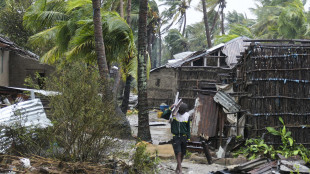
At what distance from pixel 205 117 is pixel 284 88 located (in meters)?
2.30

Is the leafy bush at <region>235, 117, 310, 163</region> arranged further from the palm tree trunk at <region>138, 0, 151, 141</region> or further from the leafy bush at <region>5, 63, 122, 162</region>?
the leafy bush at <region>5, 63, 122, 162</region>

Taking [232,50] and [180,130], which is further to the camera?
[232,50]

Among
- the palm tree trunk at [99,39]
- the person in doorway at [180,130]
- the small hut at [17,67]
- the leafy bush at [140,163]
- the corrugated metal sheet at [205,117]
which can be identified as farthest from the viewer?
the small hut at [17,67]

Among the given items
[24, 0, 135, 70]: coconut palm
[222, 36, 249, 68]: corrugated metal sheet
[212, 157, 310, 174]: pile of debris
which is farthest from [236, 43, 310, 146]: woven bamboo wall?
[222, 36, 249, 68]: corrugated metal sheet

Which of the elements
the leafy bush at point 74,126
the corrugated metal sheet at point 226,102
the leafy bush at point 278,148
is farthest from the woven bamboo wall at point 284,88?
the leafy bush at point 74,126

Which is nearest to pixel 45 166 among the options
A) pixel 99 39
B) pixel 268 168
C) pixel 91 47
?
pixel 268 168

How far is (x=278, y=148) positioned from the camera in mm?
9258

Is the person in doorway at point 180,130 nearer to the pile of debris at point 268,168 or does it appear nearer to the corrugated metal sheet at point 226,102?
the pile of debris at point 268,168

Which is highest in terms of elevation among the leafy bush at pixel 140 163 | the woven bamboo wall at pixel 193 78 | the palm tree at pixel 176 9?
the palm tree at pixel 176 9

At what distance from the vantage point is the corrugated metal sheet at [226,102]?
381 inches

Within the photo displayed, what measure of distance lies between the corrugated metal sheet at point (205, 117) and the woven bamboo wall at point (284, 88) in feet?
3.83

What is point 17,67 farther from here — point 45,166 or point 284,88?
point 284,88

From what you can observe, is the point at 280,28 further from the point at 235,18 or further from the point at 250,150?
the point at 235,18

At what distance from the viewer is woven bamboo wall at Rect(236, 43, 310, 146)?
9.29m
